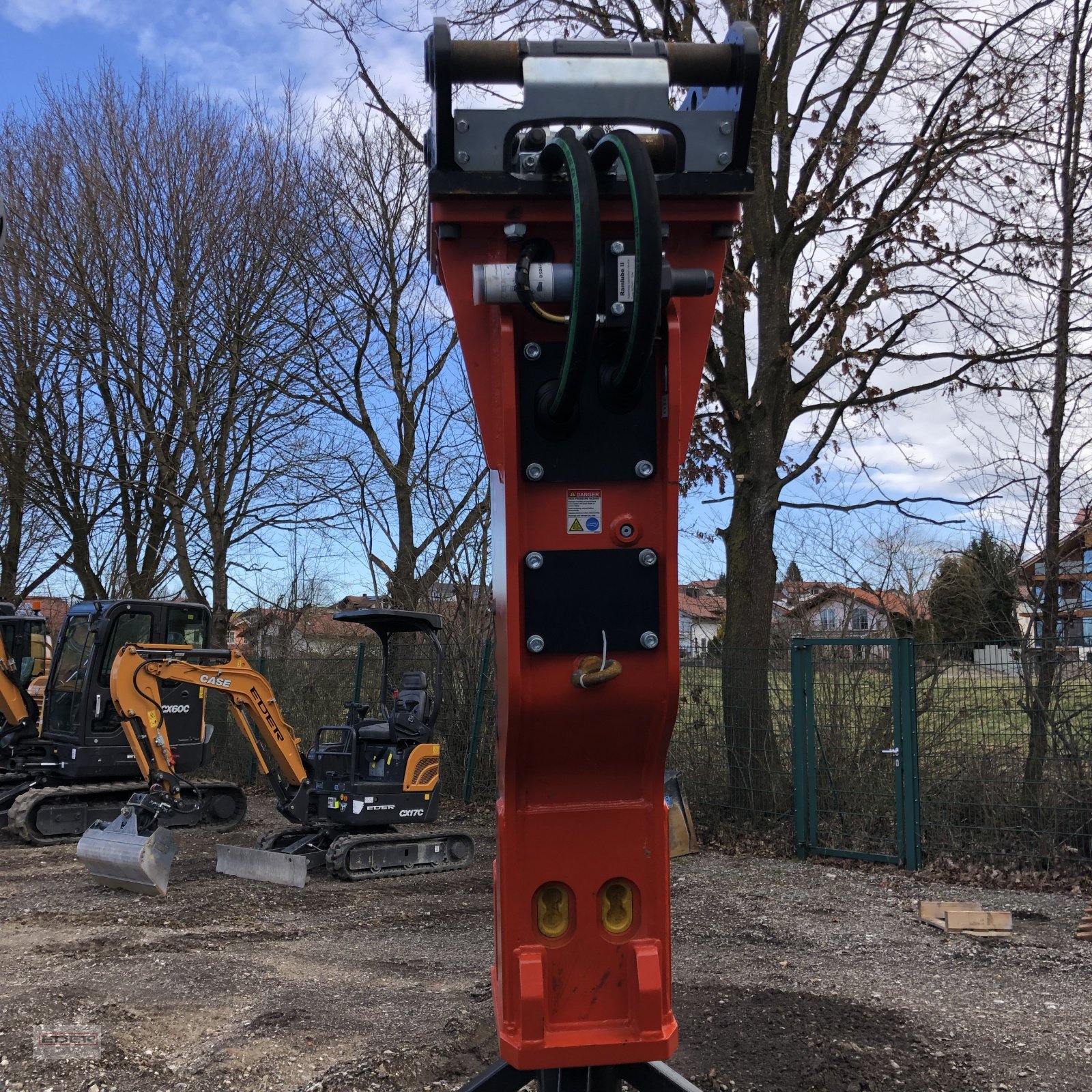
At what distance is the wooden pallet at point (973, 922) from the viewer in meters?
7.30

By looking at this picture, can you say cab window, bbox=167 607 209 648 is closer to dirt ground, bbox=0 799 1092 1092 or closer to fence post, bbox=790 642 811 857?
dirt ground, bbox=0 799 1092 1092

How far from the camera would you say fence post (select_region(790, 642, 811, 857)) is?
995 cm

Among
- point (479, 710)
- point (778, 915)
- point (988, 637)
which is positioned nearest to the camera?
point (778, 915)

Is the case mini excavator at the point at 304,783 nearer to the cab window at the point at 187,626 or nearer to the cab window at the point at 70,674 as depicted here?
the cab window at the point at 187,626

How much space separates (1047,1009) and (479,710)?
8.41 metres

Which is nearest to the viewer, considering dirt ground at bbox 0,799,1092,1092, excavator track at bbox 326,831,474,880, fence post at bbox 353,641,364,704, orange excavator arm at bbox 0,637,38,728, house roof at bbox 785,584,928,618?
dirt ground at bbox 0,799,1092,1092

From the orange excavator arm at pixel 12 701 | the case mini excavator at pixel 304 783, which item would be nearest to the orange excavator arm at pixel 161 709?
the case mini excavator at pixel 304 783

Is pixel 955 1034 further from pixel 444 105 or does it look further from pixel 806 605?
pixel 806 605

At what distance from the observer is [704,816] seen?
1083 cm

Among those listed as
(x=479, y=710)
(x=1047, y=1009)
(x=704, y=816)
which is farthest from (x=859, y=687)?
(x=479, y=710)

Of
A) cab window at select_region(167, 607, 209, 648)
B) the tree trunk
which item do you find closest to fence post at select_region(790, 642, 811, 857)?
the tree trunk

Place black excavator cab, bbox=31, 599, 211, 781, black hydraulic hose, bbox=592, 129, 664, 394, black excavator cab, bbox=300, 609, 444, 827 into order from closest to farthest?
black hydraulic hose, bbox=592, 129, 664, 394 < black excavator cab, bbox=300, 609, 444, 827 < black excavator cab, bbox=31, 599, 211, 781

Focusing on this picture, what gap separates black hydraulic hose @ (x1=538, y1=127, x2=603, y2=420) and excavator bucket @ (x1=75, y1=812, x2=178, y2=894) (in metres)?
7.63

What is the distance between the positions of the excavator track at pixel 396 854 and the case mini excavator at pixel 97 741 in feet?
11.4
